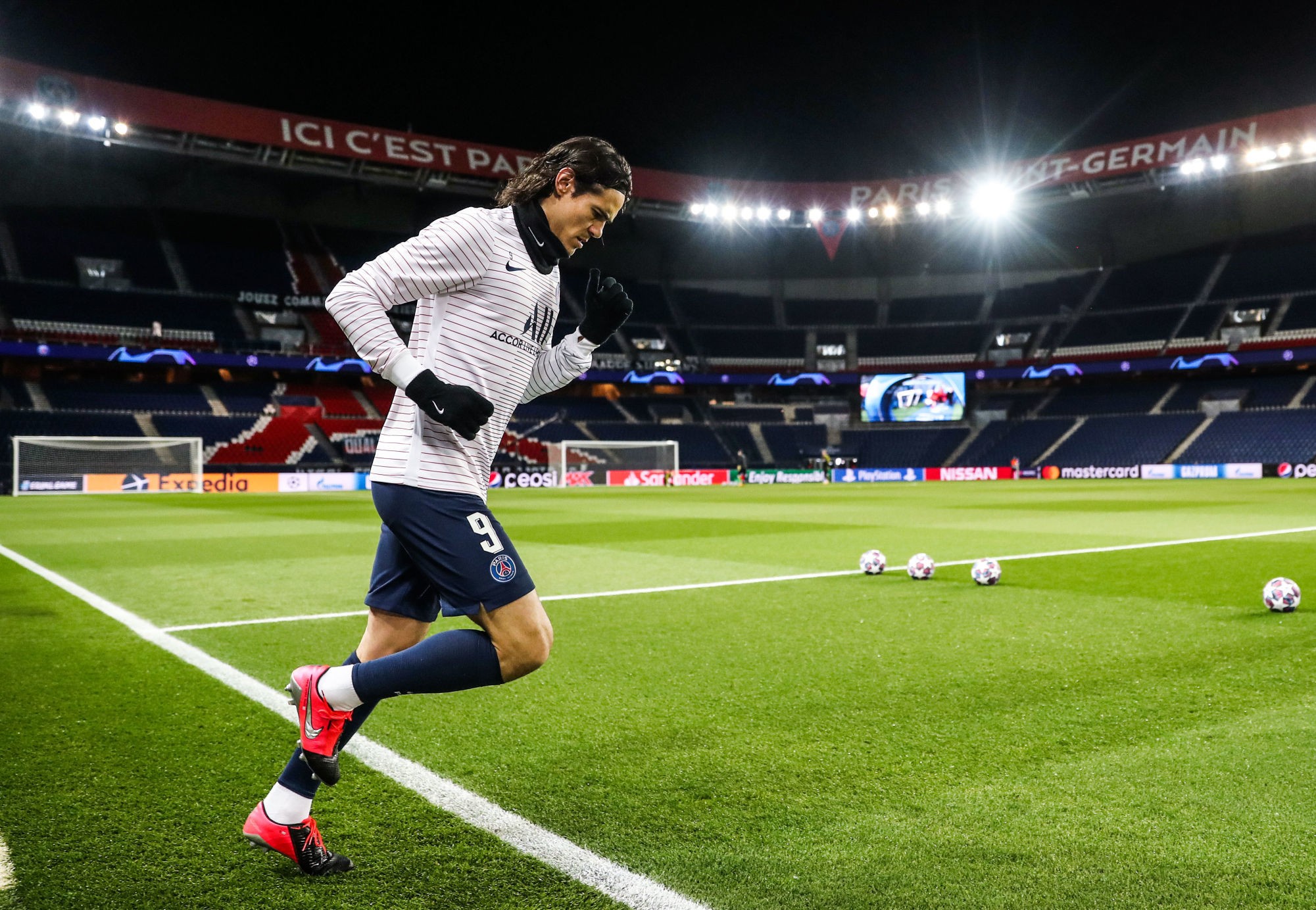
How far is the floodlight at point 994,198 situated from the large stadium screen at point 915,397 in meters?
10.7

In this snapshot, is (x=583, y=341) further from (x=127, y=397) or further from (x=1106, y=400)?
(x=1106, y=400)

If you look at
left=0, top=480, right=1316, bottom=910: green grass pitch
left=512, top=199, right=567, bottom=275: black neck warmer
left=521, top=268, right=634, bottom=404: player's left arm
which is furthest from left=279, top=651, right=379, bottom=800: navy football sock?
left=512, top=199, right=567, bottom=275: black neck warmer

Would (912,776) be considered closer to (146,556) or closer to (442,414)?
(442,414)

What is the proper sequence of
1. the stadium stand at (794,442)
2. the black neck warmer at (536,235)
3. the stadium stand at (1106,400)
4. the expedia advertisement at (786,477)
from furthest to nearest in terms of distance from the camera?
the stadium stand at (794,442), the stadium stand at (1106,400), the expedia advertisement at (786,477), the black neck warmer at (536,235)

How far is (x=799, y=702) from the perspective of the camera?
15.3ft

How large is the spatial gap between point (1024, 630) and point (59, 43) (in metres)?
47.7

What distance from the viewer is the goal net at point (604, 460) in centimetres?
4500

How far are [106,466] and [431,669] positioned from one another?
39.4 m

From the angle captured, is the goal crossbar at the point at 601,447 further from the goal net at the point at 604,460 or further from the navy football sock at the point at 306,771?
the navy football sock at the point at 306,771

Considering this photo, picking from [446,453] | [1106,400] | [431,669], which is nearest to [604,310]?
[446,453]

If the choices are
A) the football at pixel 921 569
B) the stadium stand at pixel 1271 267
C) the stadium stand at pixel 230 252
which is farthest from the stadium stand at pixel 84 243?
the stadium stand at pixel 1271 267

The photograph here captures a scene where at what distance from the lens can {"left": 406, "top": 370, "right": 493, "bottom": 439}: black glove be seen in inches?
106

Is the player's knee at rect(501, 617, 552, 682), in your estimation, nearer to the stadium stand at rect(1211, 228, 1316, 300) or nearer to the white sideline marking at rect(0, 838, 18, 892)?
the white sideline marking at rect(0, 838, 18, 892)

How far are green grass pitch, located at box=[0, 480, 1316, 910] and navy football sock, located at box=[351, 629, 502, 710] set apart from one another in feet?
1.77
